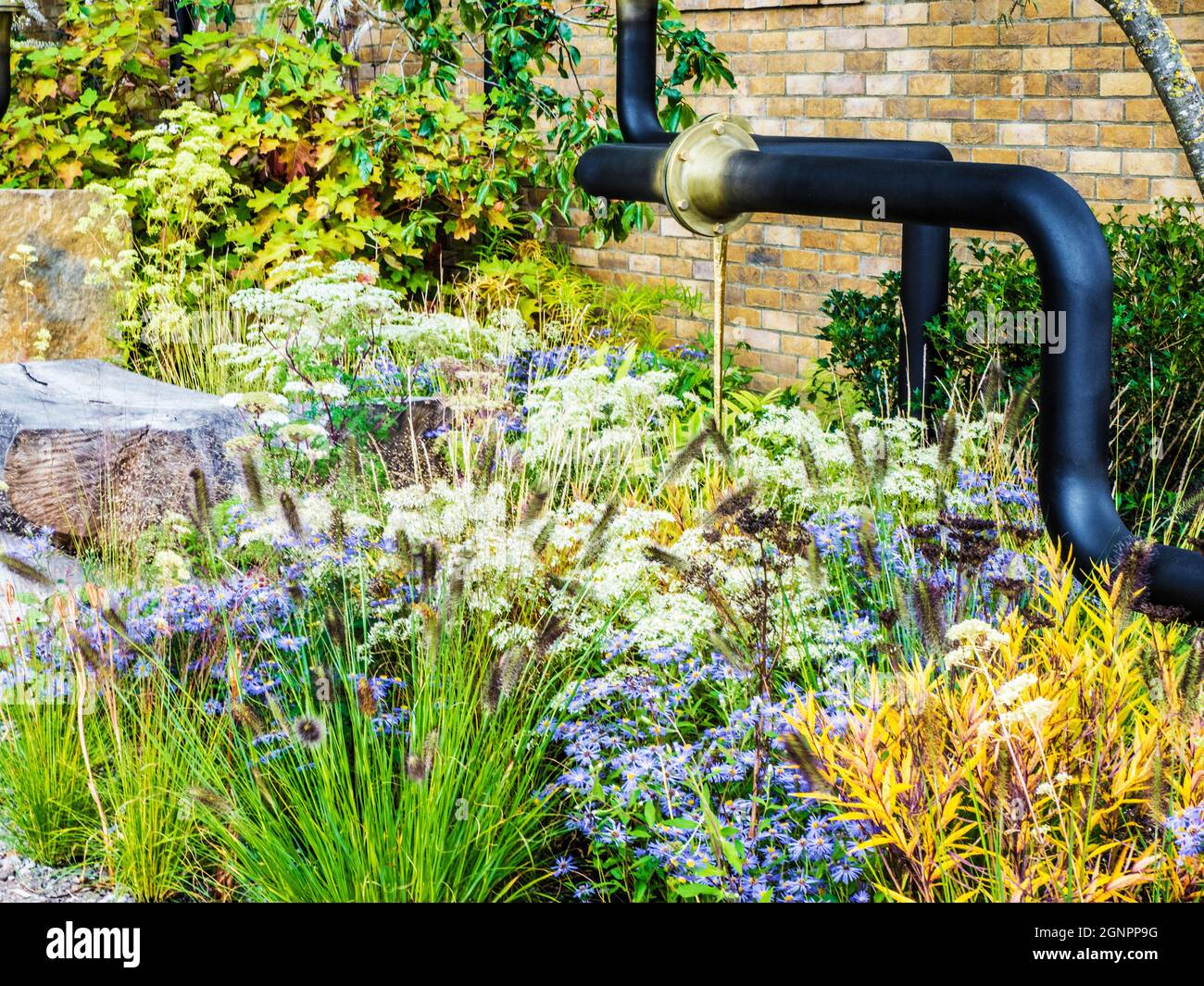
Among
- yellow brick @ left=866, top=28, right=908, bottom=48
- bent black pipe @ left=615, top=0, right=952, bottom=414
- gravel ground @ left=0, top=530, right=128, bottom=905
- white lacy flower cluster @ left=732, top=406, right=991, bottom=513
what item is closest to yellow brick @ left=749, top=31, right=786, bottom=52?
yellow brick @ left=866, top=28, right=908, bottom=48

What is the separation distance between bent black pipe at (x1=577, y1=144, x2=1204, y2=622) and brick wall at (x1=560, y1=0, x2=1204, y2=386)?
3.22 metres

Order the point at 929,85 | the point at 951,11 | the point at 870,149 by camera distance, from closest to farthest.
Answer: the point at 870,149 → the point at 951,11 → the point at 929,85

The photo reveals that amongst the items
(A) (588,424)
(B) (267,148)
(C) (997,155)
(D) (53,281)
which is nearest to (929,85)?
(C) (997,155)

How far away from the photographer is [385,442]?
411cm

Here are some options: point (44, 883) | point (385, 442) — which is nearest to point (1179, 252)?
point (385, 442)

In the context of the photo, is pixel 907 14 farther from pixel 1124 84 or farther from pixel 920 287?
pixel 920 287

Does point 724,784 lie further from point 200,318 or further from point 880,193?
point 200,318

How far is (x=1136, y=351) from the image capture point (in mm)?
3795

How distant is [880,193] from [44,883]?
1.83 metres

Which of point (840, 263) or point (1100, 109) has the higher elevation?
point (1100, 109)

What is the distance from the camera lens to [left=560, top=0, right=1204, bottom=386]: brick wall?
16.0 ft

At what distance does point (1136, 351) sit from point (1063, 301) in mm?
2185

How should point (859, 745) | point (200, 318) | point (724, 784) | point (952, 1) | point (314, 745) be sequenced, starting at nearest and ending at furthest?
point (859, 745)
point (314, 745)
point (724, 784)
point (952, 1)
point (200, 318)

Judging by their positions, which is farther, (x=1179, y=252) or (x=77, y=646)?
(x=1179, y=252)
